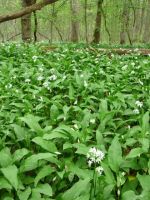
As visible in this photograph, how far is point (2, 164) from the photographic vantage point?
9.36 ft

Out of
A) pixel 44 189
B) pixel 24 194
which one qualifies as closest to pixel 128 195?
pixel 44 189

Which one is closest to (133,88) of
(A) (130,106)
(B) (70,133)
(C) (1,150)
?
(A) (130,106)

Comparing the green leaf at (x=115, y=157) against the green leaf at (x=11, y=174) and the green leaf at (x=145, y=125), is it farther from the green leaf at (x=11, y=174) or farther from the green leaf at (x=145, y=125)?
the green leaf at (x=11, y=174)

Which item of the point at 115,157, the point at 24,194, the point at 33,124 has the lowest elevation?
the point at 24,194

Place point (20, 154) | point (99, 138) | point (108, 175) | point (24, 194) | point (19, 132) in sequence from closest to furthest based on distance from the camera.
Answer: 1. point (24, 194)
2. point (108, 175)
3. point (20, 154)
4. point (99, 138)
5. point (19, 132)

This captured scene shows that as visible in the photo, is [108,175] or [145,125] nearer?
[108,175]

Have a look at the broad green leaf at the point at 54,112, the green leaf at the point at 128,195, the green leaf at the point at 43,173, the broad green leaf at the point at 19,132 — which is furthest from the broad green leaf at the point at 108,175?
the broad green leaf at the point at 54,112

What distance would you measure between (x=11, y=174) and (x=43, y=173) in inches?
10.7

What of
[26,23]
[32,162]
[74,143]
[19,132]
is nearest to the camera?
[32,162]

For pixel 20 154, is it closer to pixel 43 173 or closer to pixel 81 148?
pixel 43 173

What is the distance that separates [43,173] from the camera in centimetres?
279

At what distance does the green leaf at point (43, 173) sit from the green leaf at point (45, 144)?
0.22 metres

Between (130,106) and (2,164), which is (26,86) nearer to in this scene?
(130,106)

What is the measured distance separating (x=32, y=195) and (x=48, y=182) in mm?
300
